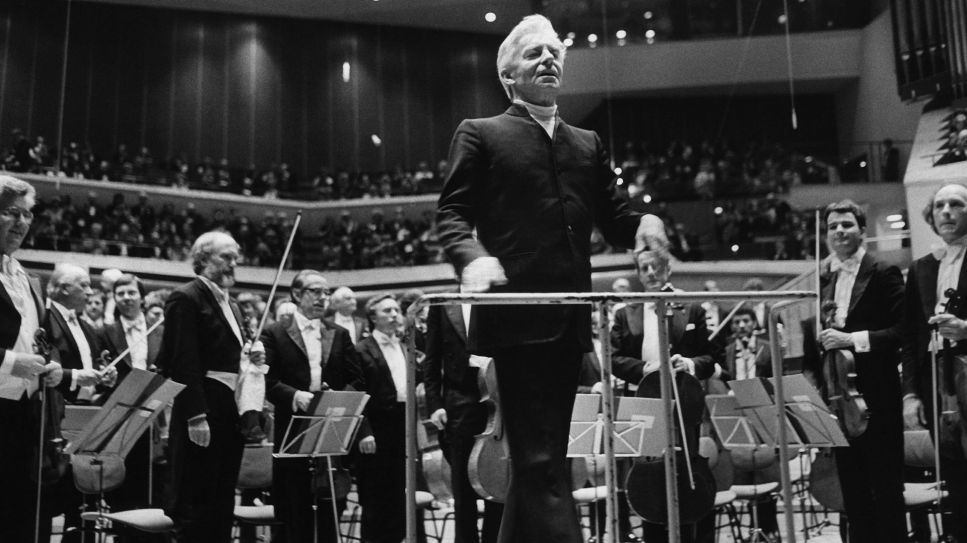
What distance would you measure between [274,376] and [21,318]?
74.5 inches

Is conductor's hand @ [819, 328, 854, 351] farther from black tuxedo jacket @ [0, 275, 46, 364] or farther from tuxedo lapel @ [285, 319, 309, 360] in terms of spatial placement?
black tuxedo jacket @ [0, 275, 46, 364]

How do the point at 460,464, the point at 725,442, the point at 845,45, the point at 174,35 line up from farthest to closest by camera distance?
the point at 174,35
the point at 845,45
the point at 725,442
the point at 460,464

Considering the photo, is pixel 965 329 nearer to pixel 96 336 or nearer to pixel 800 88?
pixel 96 336

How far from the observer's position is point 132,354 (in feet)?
Answer: 22.9

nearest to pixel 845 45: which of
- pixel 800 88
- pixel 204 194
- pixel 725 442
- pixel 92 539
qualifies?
pixel 800 88

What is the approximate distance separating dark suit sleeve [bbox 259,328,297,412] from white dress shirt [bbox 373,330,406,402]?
2.62ft

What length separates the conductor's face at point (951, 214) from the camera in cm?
417

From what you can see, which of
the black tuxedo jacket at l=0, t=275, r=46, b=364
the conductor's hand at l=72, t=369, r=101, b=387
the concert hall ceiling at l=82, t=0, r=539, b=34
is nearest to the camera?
the black tuxedo jacket at l=0, t=275, r=46, b=364

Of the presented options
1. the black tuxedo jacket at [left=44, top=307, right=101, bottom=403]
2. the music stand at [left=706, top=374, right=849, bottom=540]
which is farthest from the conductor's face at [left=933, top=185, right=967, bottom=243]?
the black tuxedo jacket at [left=44, top=307, right=101, bottom=403]

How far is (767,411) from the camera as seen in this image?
15.1 feet

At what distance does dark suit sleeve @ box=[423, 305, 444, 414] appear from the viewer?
5.30 m

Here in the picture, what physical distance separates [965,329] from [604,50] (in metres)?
17.7

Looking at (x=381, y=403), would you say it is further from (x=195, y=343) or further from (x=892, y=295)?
(x=892, y=295)

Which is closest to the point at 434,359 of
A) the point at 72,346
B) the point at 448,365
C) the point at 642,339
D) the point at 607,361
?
the point at 448,365
